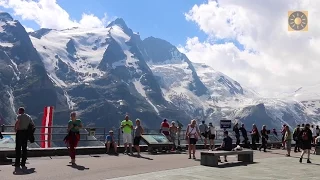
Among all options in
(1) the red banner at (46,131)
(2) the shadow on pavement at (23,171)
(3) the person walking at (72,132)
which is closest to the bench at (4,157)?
(2) the shadow on pavement at (23,171)

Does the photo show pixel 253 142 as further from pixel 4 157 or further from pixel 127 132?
pixel 4 157

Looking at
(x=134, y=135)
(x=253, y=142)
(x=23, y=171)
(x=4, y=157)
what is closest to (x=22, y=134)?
(x=23, y=171)

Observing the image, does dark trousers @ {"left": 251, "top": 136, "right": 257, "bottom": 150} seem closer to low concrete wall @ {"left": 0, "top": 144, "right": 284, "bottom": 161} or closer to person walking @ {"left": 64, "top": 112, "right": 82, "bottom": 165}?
low concrete wall @ {"left": 0, "top": 144, "right": 284, "bottom": 161}

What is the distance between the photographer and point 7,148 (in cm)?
1700

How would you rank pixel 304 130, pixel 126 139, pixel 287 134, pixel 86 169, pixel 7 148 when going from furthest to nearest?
Result: pixel 287 134 < pixel 126 139 < pixel 304 130 < pixel 7 148 < pixel 86 169

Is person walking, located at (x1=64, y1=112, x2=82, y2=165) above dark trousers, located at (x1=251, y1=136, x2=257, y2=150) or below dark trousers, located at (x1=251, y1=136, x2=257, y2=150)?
above

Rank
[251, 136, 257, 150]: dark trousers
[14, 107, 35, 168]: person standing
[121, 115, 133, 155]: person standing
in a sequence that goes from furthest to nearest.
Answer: [251, 136, 257, 150]: dark trousers → [121, 115, 133, 155]: person standing → [14, 107, 35, 168]: person standing

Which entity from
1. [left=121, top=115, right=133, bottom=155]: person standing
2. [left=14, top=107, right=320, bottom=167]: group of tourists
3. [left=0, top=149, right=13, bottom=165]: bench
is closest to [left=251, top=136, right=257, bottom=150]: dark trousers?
[left=14, top=107, right=320, bottom=167]: group of tourists

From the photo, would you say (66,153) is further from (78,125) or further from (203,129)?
(203,129)

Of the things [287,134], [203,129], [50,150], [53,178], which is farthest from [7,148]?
[287,134]

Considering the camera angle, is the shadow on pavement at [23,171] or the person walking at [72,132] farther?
the person walking at [72,132]

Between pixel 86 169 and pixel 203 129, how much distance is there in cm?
1234

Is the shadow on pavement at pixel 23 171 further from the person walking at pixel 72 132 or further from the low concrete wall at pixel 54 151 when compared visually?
the low concrete wall at pixel 54 151

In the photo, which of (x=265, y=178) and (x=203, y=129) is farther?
(x=203, y=129)
